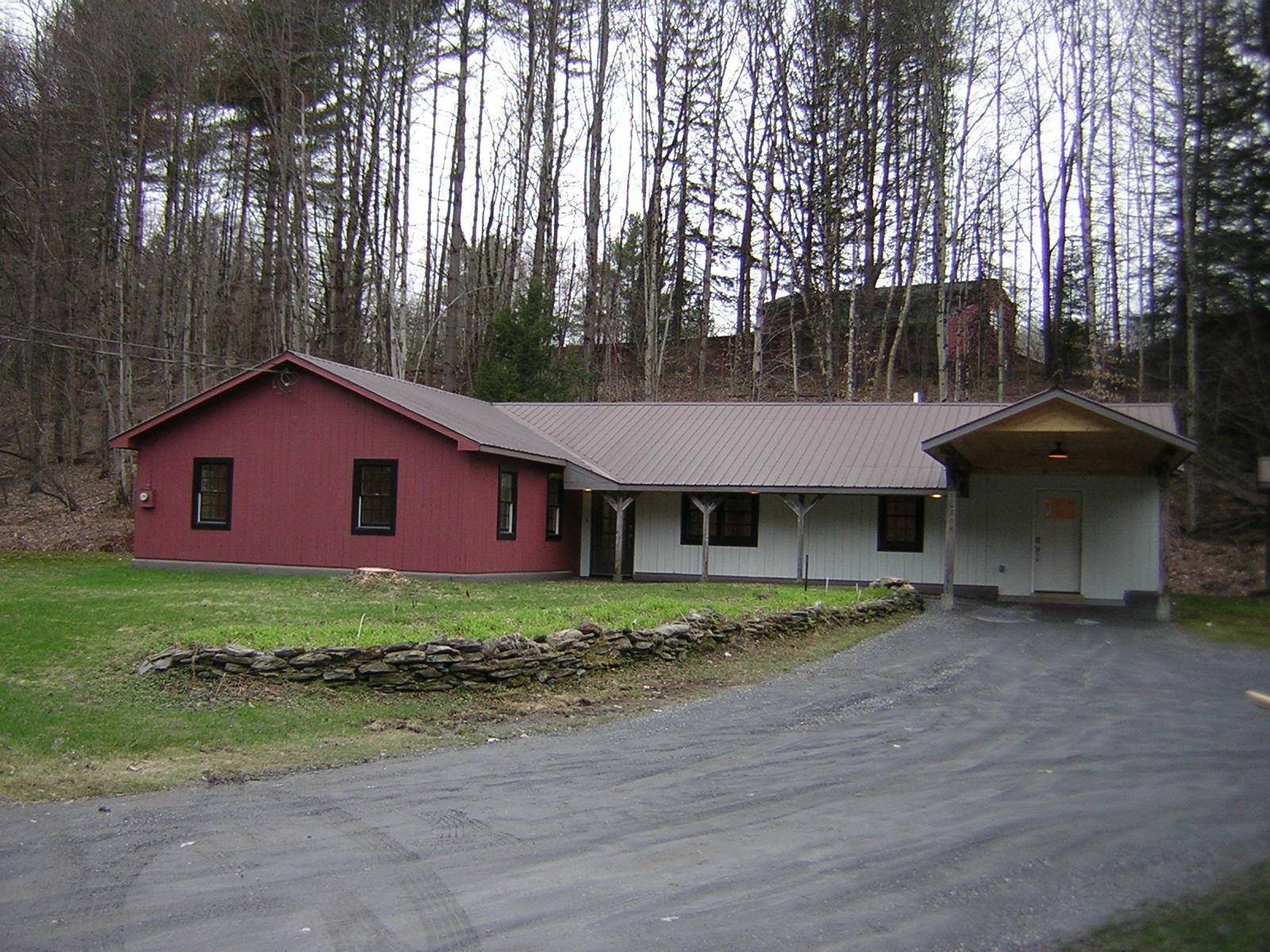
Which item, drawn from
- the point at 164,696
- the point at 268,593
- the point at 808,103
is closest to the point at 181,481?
the point at 268,593

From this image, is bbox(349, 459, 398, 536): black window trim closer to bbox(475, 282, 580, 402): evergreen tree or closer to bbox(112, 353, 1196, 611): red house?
bbox(112, 353, 1196, 611): red house

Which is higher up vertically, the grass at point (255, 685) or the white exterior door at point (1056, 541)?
the white exterior door at point (1056, 541)

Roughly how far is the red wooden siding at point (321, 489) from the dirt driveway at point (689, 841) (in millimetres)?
10540

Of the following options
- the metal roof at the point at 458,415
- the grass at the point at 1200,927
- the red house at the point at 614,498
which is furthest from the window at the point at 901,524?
the grass at the point at 1200,927

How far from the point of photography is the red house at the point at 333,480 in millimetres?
19156

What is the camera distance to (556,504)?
22.3 meters

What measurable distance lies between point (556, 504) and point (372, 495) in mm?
4072

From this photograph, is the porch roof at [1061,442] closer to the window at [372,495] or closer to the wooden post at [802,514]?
the wooden post at [802,514]

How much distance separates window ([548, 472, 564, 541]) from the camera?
72.0 feet

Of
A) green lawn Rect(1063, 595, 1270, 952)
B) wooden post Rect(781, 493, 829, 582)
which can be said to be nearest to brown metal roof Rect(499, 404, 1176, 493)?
wooden post Rect(781, 493, 829, 582)

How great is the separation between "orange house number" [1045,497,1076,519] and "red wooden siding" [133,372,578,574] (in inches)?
383

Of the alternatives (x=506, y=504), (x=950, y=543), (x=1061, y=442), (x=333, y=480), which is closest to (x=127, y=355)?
(x=333, y=480)

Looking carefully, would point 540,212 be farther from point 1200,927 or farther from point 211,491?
point 1200,927

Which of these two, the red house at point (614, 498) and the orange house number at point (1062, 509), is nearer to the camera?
the red house at point (614, 498)
